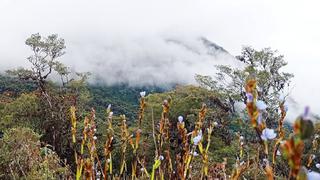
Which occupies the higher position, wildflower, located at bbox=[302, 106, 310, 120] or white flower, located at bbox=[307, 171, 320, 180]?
wildflower, located at bbox=[302, 106, 310, 120]

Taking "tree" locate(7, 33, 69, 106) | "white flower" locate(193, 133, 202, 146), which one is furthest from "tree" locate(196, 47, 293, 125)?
"white flower" locate(193, 133, 202, 146)

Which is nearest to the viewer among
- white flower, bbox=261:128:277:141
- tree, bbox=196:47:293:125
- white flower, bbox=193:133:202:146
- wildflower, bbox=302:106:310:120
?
wildflower, bbox=302:106:310:120

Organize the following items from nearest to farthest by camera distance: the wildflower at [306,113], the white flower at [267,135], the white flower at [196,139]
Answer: the wildflower at [306,113]
the white flower at [267,135]
the white flower at [196,139]

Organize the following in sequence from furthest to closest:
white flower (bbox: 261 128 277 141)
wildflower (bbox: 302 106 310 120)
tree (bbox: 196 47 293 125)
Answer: tree (bbox: 196 47 293 125)
white flower (bbox: 261 128 277 141)
wildflower (bbox: 302 106 310 120)

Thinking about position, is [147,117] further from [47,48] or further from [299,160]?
[299,160]

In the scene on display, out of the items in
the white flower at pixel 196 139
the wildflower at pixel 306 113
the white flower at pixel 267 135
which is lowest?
the white flower at pixel 196 139

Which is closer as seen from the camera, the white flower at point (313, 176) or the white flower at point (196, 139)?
the white flower at point (313, 176)

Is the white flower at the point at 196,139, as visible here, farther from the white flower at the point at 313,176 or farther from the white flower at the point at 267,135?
the white flower at the point at 313,176

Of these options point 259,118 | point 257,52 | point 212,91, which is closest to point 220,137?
point 212,91

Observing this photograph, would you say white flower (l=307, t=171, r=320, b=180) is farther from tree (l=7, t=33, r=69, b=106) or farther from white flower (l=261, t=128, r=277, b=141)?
tree (l=7, t=33, r=69, b=106)

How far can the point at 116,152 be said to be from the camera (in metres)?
26.9

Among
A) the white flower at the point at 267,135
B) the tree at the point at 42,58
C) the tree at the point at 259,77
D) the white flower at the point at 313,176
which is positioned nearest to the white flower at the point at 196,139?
the white flower at the point at 267,135

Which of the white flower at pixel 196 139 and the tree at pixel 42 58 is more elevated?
the tree at pixel 42 58

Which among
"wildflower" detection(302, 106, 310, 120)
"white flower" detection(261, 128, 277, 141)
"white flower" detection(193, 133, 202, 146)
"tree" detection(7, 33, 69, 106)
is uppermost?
"tree" detection(7, 33, 69, 106)
